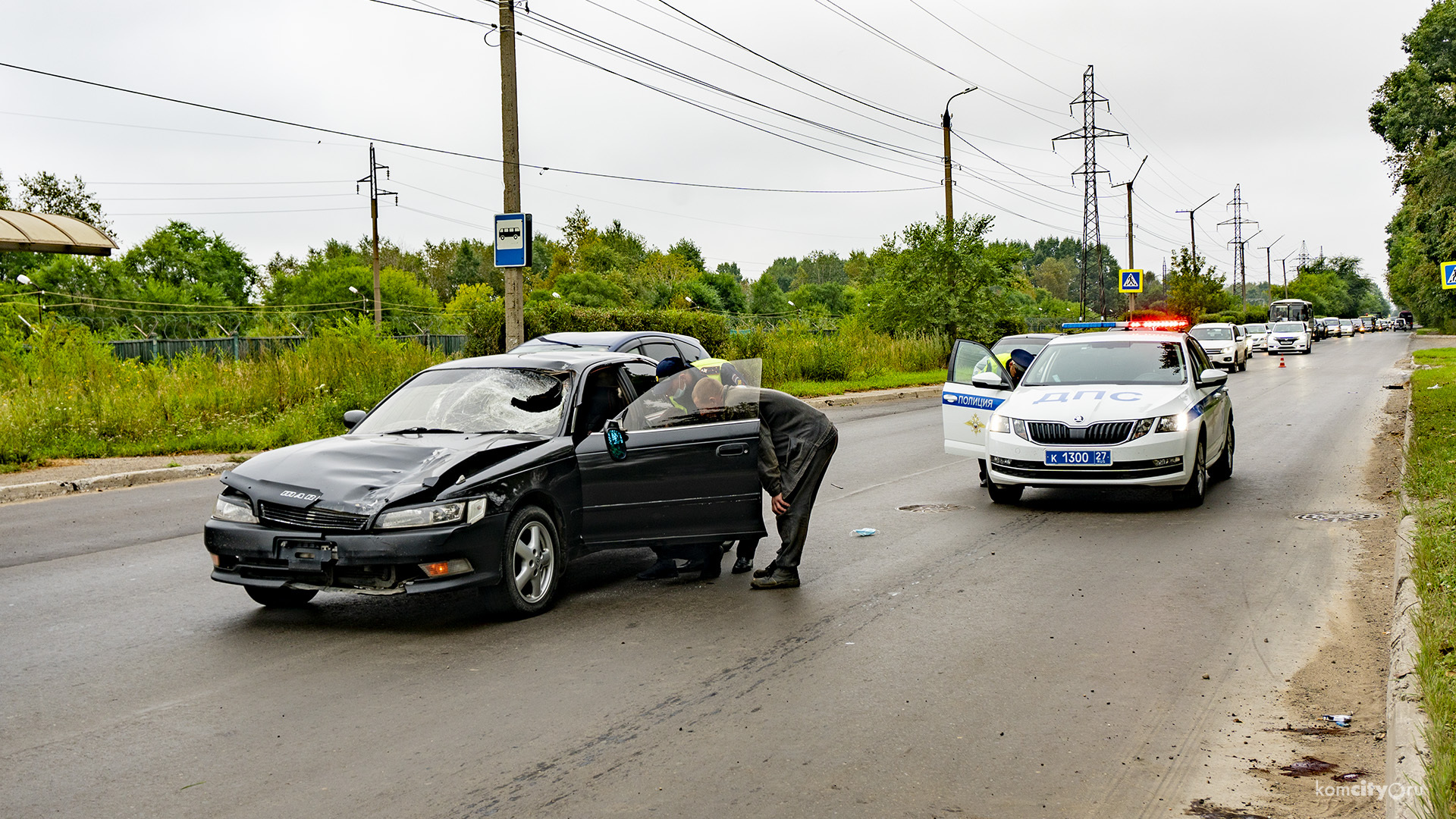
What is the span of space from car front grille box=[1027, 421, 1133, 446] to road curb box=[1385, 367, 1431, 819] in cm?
331

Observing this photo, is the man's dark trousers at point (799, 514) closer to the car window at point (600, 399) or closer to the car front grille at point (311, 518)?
the car window at point (600, 399)

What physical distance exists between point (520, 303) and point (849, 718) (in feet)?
45.5

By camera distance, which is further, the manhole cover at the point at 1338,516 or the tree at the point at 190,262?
the tree at the point at 190,262

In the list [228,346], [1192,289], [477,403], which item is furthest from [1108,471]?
[1192,289]

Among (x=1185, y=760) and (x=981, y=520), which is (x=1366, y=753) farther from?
(x=981, y=520)

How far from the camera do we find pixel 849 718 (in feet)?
16.0

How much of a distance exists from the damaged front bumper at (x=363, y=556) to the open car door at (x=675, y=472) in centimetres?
95

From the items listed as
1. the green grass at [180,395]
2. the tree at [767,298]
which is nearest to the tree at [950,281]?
the green grass at [180,395]

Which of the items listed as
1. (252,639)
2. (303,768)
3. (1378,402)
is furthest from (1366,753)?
(1378,402)

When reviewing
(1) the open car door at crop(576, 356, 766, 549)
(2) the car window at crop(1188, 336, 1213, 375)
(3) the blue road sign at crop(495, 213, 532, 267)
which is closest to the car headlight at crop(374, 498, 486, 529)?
(1) the open car door at crop(576, 356, 766, 549)

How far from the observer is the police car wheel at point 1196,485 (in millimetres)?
10461

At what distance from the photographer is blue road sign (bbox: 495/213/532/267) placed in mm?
17266

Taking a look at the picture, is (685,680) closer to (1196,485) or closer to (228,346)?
(1196,485)
